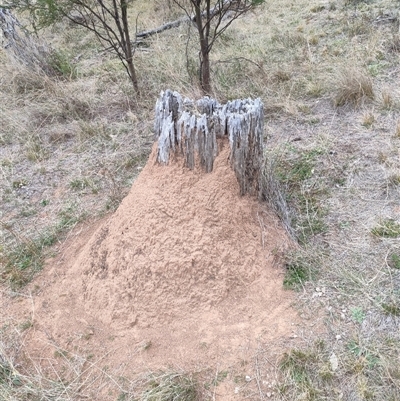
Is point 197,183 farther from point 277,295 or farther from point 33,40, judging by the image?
point 33,40

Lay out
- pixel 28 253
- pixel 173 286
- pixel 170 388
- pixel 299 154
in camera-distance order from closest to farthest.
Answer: pixel 170 388 < pixel 173 286 < pixel 28 253 < pixel 299 154

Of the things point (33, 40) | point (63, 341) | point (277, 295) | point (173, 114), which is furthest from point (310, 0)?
point (63, 341)

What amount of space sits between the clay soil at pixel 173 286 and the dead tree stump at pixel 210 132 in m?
0.07

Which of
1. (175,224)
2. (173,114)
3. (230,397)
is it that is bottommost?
(230,397)

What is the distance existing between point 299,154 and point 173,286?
1.86 metres

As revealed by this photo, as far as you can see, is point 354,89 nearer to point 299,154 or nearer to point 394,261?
point 299,154

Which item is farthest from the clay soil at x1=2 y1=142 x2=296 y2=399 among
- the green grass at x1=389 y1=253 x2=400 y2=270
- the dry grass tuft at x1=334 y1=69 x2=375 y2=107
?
the dry grass tuft at x1=334 y1=69 x2=375 y2=107

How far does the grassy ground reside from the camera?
2.06 metres

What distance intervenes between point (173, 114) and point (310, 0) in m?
6.39

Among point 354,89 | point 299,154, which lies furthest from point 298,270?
point 354,89

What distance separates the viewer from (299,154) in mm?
3672

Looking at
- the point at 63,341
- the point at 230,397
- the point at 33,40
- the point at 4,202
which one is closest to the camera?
the point at 230,397

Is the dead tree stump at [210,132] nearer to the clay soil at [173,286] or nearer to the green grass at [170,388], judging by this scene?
the clay soil at [173,286]

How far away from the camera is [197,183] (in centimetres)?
252
